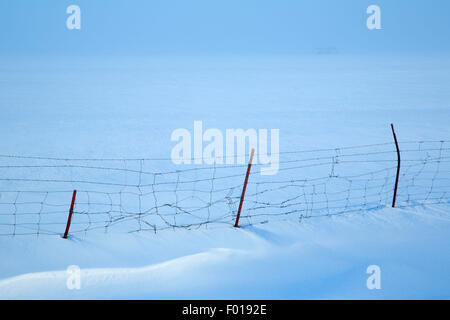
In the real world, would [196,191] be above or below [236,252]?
above

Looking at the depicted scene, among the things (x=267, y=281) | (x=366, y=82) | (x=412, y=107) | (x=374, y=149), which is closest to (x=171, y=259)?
(x=267, y=281)

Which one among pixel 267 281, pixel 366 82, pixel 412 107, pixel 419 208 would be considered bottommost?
pixel 267 281

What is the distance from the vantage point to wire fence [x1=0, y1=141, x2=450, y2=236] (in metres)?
7.21

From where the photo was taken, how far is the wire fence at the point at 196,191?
7211 mm

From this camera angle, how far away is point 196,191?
28.6 ft

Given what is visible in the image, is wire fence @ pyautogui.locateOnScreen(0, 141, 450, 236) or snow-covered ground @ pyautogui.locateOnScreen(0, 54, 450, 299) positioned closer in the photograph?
snow-covered ground @ pyautogui.locateOnScreen(0, 54, 450, 299)

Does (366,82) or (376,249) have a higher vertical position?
(366,82)

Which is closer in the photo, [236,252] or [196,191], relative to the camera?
[236,252]

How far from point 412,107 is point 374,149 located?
877cm

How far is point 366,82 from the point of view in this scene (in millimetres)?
29297

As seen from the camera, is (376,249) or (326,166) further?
(326,166)

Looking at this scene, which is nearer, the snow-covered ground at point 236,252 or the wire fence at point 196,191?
the snow-covered ground at point 236,252

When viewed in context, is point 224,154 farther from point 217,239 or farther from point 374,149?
point 217,239

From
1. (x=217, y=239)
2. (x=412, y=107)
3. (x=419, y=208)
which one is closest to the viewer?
(x=217, y=239)
